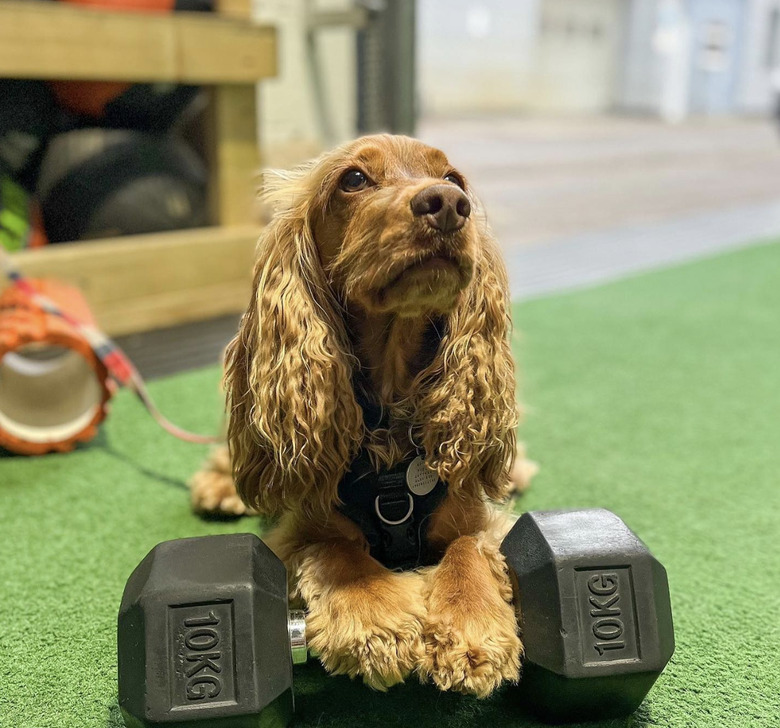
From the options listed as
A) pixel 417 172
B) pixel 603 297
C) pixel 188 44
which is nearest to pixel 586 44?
pixel 603 297

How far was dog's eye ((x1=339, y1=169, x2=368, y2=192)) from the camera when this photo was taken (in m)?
1.12

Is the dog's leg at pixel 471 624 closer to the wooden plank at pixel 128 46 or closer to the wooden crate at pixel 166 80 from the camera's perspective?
the wooden crate at pixel 166 80

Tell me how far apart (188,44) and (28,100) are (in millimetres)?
551

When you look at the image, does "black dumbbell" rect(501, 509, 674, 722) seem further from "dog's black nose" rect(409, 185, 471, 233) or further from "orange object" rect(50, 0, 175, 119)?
"orange object" rect(50, 0, 175, 119)

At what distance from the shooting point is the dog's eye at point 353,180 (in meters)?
1.12

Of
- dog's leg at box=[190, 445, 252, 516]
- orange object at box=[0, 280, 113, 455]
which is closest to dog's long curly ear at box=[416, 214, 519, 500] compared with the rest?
dog's leg at box=[190, 445, 252, 516]

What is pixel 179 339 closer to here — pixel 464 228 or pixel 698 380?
pixel 698 380

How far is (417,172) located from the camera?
1130 mm

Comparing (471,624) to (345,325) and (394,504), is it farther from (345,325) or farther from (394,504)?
(345,325)

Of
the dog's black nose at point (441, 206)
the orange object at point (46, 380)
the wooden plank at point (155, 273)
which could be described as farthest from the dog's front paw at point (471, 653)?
the wooden plank at point (155, 273)

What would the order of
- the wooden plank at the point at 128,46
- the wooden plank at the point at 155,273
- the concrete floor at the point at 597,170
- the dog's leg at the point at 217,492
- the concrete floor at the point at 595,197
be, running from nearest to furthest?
the dog's leg at the point at 217,492 → the wooden plank at the point at 128,46 → the wooden plank at the point at 155,273 → the concrete floor at the point at 595,197 → the concrete floor at the point at 597,170

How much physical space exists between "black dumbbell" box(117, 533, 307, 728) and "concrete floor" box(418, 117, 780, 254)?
380 cm

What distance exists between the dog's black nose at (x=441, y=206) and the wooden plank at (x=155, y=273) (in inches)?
69.3

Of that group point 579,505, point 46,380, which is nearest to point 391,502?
point 579,505
